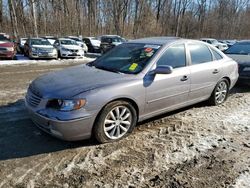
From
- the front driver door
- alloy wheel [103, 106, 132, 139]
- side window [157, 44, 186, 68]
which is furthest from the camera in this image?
side window [157, 44, 186, 68]

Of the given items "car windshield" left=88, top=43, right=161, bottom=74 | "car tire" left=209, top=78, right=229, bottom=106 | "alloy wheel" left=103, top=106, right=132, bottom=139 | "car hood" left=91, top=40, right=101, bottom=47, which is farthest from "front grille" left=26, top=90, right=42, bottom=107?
"car hood" left=91, top=40, right=101, bottom=47

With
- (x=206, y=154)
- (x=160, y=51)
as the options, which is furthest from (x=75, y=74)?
(x=206, y=154)

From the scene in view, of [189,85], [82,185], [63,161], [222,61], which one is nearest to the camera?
[82,185]

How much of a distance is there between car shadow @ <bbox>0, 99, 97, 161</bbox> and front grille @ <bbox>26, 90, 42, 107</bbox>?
557 millimetres

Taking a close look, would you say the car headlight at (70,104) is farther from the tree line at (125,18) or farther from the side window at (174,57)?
the tree line at (125,18)

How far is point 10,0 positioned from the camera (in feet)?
68.1

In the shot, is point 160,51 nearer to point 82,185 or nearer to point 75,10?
point 82,185

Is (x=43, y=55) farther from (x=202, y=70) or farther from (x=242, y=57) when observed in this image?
(x=202, y=70)

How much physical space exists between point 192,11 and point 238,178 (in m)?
56.1

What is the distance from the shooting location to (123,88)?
154 inches

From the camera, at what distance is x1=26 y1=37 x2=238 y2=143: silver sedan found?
359 centimetres

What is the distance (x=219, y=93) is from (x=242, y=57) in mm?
3125

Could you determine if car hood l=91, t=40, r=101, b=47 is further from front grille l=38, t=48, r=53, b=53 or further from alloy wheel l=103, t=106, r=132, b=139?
alloy wheel l=103, t=106, r=132, b=139

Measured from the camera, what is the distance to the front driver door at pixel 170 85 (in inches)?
169
